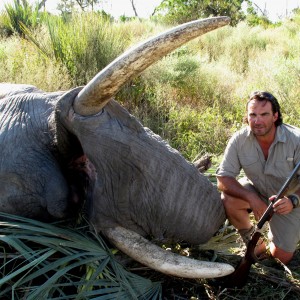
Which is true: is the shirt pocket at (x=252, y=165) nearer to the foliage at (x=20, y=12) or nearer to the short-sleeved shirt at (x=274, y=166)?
the short-sleeved shirt at (x=274, y=166)

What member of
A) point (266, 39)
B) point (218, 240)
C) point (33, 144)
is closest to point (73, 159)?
point (33, 144)

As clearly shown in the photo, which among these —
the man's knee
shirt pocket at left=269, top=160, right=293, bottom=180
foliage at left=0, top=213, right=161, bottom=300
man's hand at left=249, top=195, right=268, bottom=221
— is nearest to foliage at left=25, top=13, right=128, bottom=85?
shirt pocket at left=269, top=160, right=293, bottom=180

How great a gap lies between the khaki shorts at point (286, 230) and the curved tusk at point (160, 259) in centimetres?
134

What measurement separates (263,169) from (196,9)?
20228 mm

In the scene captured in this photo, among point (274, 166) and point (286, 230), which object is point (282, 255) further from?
point (274, 166)

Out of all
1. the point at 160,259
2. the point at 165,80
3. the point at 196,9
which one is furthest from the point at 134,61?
the point at 196,9

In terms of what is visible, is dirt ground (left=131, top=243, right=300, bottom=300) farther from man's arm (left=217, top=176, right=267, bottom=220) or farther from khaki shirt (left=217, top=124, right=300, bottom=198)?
khaki shirt (left=217, top=124, right=300, bottom=198)

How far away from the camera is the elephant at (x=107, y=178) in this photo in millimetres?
2756

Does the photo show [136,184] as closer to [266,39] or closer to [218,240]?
[218,240]

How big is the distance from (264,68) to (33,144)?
873cm

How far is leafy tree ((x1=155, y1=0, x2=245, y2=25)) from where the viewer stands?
23.1 m

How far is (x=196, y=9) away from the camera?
23.2 m

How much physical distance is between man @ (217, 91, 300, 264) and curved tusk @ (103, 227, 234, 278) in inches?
40.8

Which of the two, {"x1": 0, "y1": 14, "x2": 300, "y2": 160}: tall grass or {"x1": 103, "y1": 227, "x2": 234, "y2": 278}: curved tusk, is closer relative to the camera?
{"x1": 103, "y1": 227, "x2": 234, "y2": 278}: curved tusk
